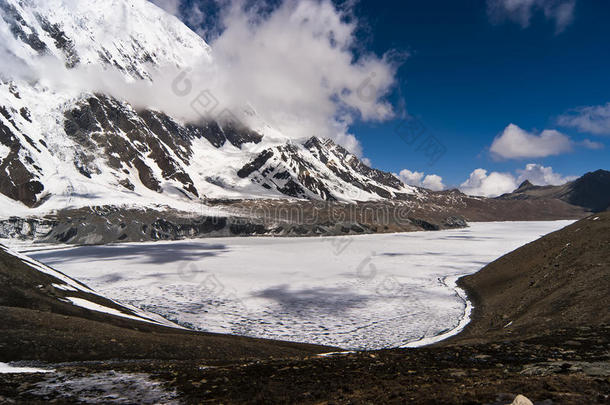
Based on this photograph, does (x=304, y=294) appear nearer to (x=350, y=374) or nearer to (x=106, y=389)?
(x=350, y=374)

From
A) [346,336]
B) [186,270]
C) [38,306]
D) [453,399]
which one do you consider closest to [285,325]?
[346,336]

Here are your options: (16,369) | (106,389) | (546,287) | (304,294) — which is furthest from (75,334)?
(546,287)

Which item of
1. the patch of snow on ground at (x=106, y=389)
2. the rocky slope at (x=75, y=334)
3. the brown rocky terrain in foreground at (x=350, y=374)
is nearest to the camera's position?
the brown rocky terrain in foreground at (x=350, y=374)

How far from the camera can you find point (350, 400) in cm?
947

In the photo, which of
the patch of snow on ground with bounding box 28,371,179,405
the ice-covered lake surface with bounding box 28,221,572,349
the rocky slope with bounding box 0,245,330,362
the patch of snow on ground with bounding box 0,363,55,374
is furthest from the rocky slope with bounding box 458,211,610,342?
the patch of snow on ground with bounding box 0,363,55,374

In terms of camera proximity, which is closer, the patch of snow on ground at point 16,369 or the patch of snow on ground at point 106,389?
the patch of snow on ground at point 106,389

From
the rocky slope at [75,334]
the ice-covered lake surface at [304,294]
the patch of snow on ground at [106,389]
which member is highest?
the patch of snow on ground at [106,389]

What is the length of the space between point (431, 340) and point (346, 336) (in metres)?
7.22

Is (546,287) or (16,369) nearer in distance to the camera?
(16,369)

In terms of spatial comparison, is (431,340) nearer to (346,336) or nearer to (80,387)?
(346,336)

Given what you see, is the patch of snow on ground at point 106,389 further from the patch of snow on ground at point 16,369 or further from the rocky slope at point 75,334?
the rocky slope at point 75,334

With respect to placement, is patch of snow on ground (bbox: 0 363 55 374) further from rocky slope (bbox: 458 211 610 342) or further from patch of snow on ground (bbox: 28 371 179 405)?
rocky slope (bbox: 458 211 610 342)

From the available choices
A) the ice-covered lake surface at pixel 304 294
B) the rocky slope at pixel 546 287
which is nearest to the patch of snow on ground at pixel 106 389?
the rocky slope at pixel 546 287

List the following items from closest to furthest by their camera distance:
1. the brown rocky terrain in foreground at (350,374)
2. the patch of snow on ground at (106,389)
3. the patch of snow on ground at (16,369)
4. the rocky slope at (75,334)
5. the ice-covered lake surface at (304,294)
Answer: the brown rocky terrain in foreground at (350,374) → the patch of snow on ground at (106,389) → the patch of snow on ground at (16,369) → the rocky slope at (75,334) → the ice-covered lake surface at (304,294)
